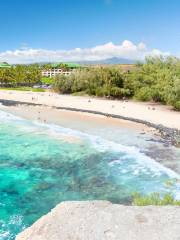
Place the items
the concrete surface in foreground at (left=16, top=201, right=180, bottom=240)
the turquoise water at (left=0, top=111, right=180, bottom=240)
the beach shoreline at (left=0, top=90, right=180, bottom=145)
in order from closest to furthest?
the concrete surface in foreground at (left=16, top=201, right=180, bottom=240), the turquoise water at (left=0, top=111, right=180, bottom=240), the beach shoreline at (left=0, top=90, right=180, bottom=145)

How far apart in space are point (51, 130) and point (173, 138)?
39.0 ft

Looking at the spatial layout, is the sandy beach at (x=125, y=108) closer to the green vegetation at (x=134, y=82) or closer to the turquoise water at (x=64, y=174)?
the green vegetation at (x=134, y=82)

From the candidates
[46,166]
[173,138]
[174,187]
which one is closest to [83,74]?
[173,138]

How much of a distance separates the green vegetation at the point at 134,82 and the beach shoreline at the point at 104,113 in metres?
2.14

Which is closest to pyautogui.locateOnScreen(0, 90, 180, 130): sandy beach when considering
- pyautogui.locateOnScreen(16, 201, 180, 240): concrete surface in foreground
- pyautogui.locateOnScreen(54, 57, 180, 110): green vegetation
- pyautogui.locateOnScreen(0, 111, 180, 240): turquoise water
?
pyautogui.locateOnScreen(54, 57, 180, 110): green vegetation

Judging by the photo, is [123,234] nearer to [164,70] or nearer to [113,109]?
[113,109]

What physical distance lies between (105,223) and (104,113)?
40.9 metres

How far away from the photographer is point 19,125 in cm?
4000

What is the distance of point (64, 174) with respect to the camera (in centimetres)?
2136

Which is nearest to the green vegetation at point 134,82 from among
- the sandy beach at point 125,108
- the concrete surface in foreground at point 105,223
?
the sandy beach at point 125,108

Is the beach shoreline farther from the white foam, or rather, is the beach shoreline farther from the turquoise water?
the turquoise water

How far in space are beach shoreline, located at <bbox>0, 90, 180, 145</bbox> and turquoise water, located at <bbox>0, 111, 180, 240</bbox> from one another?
19.8ft

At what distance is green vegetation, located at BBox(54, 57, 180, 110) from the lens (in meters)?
49.9

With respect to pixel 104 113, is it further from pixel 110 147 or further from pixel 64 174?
pixel 64 174
